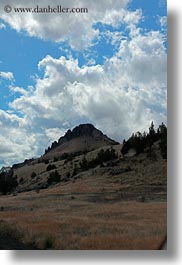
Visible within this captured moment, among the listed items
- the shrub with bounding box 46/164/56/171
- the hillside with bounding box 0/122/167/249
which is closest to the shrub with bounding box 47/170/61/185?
the hillside with bounding box 0/122/167/249

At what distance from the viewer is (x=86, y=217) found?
10.5 meters

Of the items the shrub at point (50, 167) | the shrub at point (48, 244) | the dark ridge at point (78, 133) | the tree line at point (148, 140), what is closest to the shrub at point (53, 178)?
the shrub at point (50, 167)

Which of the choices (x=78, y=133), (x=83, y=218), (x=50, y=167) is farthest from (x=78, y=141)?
(x=83, y=218)

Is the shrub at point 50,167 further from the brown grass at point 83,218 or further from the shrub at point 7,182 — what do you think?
the shrub at point 7,182

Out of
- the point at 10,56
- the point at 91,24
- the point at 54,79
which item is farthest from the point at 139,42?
the point at 10,56

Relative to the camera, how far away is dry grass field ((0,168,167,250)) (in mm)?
10258

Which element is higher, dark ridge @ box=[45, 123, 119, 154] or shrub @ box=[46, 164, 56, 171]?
dark ridge @ box=[45, 123, 119, 154]

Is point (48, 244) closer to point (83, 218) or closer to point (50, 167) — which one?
point (83, 218)

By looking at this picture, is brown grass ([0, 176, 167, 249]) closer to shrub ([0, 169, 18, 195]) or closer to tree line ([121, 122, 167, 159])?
shrub ([0, 169, 18, 195])

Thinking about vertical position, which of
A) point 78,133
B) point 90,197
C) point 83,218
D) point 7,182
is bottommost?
point 83,218

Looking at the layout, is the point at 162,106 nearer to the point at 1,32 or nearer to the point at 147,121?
the point at 147,121

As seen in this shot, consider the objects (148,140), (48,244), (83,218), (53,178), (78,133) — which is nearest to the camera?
(48,244)

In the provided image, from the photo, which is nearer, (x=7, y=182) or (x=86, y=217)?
(x=86, y=217)

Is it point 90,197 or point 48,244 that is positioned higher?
point 90,197
